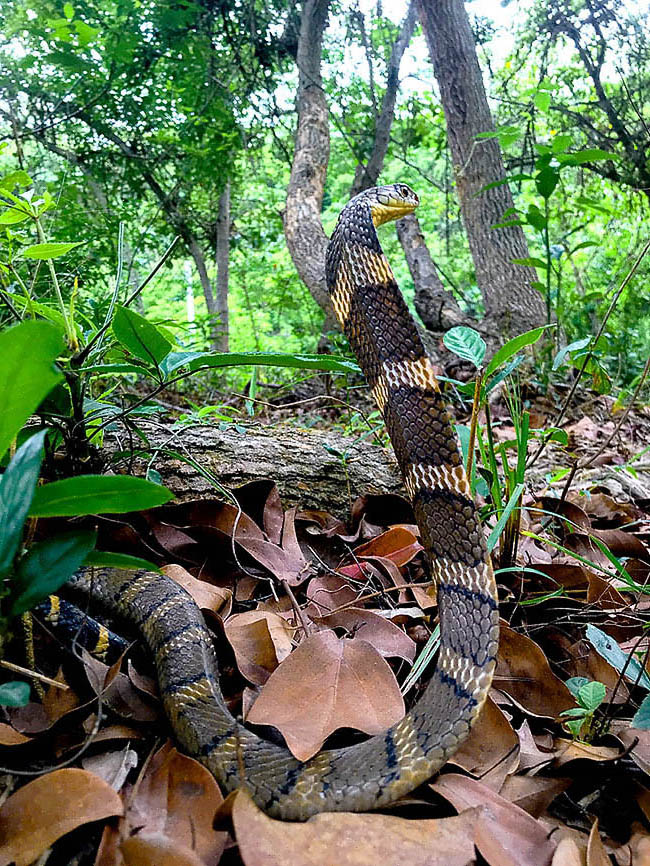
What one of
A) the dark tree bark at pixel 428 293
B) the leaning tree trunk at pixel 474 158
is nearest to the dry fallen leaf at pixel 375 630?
the dark tree bark at pixel 428 293

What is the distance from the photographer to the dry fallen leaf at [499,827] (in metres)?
1.10

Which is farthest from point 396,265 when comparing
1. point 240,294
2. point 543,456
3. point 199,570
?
point 199,570

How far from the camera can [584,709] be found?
1.40 meters

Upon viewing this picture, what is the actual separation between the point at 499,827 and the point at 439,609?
0.49 meters

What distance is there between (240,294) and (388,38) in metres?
5.24

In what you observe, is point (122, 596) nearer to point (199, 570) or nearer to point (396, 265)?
point (199, 570)

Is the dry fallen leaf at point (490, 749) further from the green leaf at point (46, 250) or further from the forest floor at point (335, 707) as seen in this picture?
the green leaf at point (46, 250)

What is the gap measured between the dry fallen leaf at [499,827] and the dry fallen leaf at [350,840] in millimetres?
33

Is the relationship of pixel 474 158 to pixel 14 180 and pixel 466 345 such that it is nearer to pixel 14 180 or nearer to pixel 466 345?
pixel 466 345

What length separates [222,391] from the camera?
5465mm

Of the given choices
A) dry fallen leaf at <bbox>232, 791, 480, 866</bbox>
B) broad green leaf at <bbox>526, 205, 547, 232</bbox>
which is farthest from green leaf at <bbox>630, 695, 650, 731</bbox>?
broad green leaf at <bbox>526, 205, 547, 232</bbox>

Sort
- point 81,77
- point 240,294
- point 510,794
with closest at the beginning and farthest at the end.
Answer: point 510,794 < point 81,77 < point 240,294

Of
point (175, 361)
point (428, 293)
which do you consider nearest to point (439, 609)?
point (175, 361)

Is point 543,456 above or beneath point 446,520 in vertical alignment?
beneath
